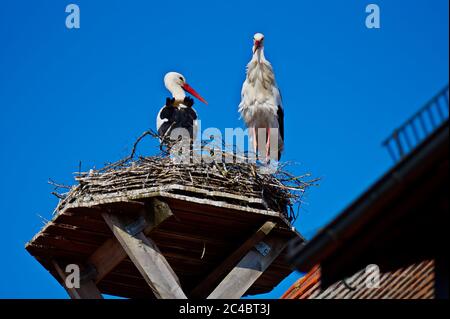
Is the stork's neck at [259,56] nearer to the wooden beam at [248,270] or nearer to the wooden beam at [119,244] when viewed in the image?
the wooden beam at [248,270]

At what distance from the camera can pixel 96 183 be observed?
995cm

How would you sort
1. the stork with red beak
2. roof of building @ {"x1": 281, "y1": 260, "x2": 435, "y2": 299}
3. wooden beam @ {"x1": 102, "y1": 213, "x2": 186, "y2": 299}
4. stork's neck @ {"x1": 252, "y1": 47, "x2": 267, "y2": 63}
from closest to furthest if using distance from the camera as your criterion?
roof of building @ {"x1": 281, "y1": 260, "x2": 435, "y2": 299} < wooden beam @ {"x1": 102, "y1": 213, "x2": 186, "y2": 299} < the stork with red beak < stork's neck @ {"x1": 252, "y1": 47, "x2": 267, "y2": 63}

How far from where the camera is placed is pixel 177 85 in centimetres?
1503

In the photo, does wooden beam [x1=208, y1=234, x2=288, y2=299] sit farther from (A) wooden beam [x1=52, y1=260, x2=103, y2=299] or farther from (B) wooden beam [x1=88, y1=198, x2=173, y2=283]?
(A) wooden beam [x1=52, y1=260, x2=103, y2=299]

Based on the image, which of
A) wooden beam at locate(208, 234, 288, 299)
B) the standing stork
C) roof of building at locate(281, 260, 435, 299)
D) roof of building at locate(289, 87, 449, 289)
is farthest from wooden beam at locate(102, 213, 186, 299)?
the standing stork

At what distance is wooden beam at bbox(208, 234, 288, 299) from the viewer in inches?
378

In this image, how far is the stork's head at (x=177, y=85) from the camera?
15.0m

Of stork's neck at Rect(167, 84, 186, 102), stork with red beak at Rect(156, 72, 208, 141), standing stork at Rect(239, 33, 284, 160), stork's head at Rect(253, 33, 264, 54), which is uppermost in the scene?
stork's head at Rect(253, 33, 264, 54)

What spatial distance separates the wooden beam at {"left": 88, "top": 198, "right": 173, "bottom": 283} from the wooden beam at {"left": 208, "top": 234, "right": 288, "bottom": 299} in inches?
31.3

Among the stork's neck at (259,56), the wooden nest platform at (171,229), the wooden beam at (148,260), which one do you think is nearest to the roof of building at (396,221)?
the wooden beam at (148,260)

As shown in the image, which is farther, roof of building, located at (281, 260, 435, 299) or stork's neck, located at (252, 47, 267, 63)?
stork's neck, located at (252, 47, 267, 63)
